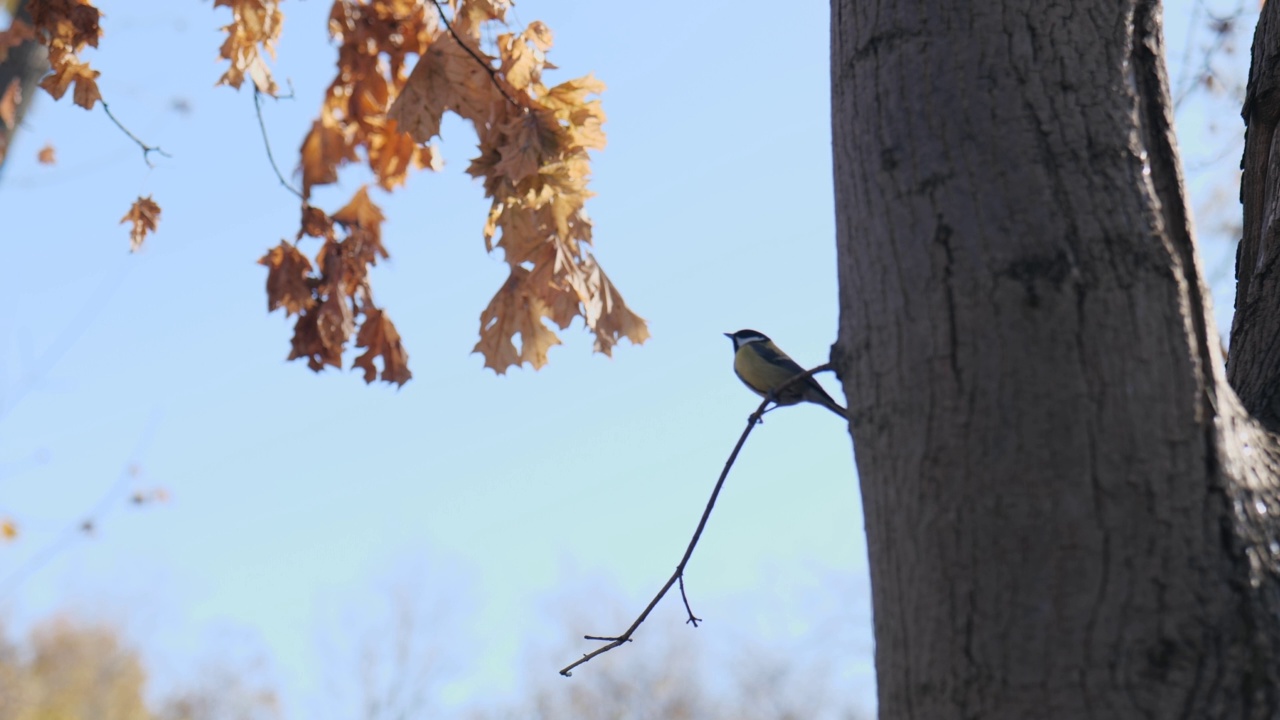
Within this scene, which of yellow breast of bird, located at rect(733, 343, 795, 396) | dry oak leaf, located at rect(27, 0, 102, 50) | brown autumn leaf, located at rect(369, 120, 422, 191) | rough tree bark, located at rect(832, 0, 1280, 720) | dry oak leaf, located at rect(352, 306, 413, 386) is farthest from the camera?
yellow breast of bird, located at rect(733, 343, 795, 396)

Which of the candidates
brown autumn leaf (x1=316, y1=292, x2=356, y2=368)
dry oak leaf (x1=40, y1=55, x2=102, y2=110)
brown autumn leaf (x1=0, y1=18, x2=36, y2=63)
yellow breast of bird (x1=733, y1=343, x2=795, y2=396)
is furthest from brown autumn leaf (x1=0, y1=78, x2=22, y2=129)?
yellow breast of bird (x1=733, y1=343, x2=795, y2=396)

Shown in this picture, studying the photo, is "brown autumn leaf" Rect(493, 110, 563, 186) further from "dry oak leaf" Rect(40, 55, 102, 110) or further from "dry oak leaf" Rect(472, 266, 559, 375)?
"dry oak leaf" Rect(40, 55, 102, 110)

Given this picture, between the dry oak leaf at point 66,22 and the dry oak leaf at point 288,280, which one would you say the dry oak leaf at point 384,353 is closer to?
the dry oak leaf at point 288,280

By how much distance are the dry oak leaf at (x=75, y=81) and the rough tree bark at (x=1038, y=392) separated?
10.9 feet

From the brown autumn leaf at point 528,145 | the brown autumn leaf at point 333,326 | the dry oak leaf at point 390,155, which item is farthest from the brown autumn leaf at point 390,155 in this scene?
the brown autumn leaf at point 528,145

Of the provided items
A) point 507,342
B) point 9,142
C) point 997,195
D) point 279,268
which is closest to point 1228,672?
point 997,195

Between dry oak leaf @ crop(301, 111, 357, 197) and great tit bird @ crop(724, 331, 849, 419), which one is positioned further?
great tit bird @ crop(724, 331, 849, 419)

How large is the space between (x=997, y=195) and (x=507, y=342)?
2.48m

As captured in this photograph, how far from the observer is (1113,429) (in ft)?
4.68

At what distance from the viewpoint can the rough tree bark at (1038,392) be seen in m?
1.37

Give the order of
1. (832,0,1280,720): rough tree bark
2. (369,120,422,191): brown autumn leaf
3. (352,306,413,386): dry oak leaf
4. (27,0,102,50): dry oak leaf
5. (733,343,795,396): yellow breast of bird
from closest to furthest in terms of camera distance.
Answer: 1. (832,0,1280,720): rough tree bark
2. (27,0,102,50): dry oak leaf
3. (352,306,413,386): dry oak leaf
4. (369,120,422,191): brown autumn leaf
5. (733,343,795,396): yellow breast of bird

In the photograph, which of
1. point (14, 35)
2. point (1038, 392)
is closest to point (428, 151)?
point (14, 35)

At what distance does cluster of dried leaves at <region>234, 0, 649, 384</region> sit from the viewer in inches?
144

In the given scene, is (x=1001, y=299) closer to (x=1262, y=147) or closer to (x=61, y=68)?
(x=1262, y=147)
